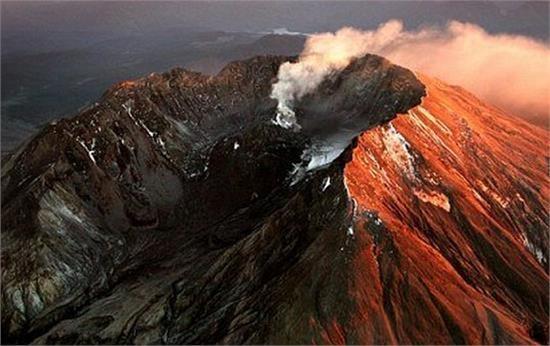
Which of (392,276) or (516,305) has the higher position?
(392,276)

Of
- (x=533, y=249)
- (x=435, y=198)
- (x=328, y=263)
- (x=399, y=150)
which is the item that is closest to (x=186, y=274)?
(x=328, y=263)

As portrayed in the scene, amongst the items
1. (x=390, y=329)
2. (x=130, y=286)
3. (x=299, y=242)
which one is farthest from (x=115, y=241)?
(x=390, y=329)

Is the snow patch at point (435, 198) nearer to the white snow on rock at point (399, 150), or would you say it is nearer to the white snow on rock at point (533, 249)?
the white snow on rock at point (399, 150)

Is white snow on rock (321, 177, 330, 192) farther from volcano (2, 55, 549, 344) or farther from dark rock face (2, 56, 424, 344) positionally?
dark rock face (2, 56, 424, 344)

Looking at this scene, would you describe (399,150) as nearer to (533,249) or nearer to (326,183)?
(326,183)

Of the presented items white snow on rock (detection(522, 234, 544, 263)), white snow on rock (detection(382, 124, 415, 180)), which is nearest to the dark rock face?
white snow on rock (detection(382, 124, 415, 180))

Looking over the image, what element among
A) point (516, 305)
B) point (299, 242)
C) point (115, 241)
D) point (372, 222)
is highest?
point (372, 222)

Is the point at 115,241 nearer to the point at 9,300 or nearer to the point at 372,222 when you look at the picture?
the point at 9,300

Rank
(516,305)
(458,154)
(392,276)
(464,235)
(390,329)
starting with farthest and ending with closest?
(458,154) → (464,235) → (516,305) → (392,276) → (390,329)
